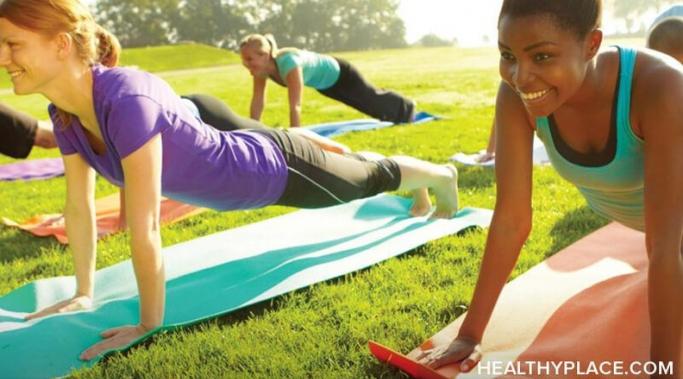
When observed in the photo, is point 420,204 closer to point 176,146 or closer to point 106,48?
point 176,146

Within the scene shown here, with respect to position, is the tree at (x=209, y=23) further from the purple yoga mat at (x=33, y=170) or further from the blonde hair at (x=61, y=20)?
the blonde hair at (x=61, y=20)

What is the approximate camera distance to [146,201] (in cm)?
275

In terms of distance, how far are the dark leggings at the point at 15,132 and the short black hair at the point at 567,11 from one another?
476cm

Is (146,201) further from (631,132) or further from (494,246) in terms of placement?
(631,132)

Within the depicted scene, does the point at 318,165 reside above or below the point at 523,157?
below

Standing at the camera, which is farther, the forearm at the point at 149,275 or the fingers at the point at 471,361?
the forearm at the point at 149,275

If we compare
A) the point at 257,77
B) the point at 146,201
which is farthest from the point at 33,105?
the point at 146,201

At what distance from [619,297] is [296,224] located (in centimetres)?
214

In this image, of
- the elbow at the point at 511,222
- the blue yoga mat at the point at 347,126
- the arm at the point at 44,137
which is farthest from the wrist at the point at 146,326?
the blue yoga mat at the point at 347,126

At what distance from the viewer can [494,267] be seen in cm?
250

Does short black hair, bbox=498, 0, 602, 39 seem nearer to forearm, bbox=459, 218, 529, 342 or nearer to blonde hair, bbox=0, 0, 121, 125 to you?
forearm, bbox=459, 218, 529, 342

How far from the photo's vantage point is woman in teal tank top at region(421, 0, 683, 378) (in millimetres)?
2006

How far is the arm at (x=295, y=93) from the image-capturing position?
7500 millimetres

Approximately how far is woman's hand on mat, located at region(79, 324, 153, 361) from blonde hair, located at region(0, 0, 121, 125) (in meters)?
0.92
